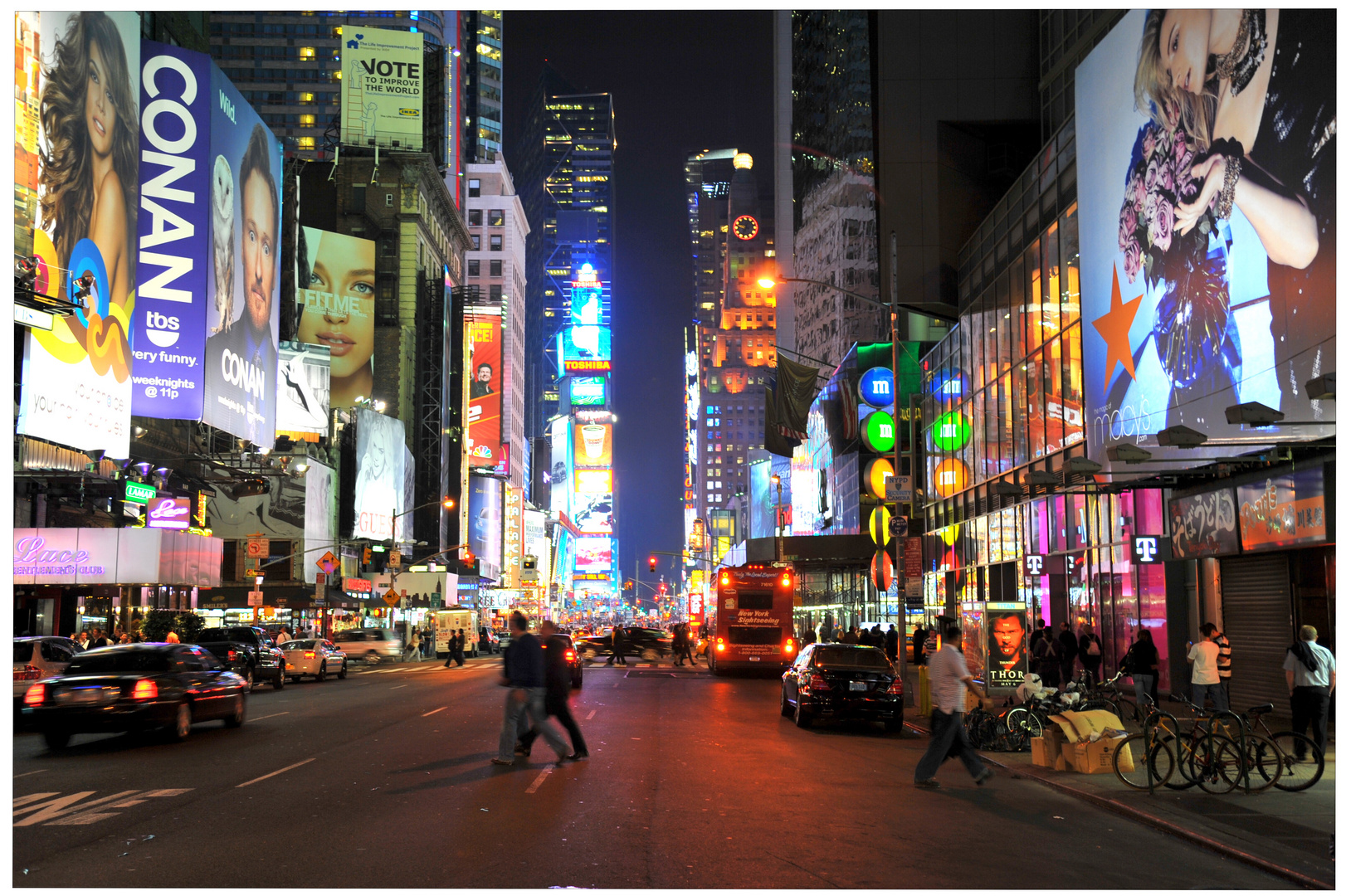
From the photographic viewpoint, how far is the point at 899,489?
2792 centimetres

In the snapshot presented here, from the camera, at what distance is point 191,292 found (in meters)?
44.4

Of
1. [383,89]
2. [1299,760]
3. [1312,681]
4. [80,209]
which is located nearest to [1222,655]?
[1312,681]

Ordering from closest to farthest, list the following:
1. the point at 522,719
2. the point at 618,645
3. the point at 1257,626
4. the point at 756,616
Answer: the point at 522,719, the point at 1257,626, the point at 756,616, the point at 618,645

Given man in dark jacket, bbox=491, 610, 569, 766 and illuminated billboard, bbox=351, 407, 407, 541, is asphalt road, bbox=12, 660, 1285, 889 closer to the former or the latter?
man in dark jacket, bbox=491, 610, 569, 766

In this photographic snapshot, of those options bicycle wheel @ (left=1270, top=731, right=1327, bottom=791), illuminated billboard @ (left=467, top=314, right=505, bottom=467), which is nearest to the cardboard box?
bicycle wheel @ (left=1270, top=731, right=1327, bottom=791)

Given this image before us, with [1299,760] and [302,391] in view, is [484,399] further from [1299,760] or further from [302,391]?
[1299,760]

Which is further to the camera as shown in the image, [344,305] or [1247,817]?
[344,305]

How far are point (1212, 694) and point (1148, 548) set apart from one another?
820 centimetres

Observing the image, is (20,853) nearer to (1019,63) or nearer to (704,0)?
(704,0)

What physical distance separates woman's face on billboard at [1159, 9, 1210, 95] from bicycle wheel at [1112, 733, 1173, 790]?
13.8 metres

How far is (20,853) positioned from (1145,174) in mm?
23884

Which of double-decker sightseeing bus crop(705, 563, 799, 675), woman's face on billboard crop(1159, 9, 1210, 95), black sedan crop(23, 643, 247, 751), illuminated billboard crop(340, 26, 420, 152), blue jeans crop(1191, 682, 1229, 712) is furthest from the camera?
illuminated billboard crop(340, 26, 420, 152)

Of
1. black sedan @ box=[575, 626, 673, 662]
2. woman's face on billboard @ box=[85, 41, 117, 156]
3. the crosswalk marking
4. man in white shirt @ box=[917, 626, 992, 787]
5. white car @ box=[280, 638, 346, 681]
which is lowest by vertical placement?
black sedan @ box=[575, 626, 673, 662]

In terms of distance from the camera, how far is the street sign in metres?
27.8
